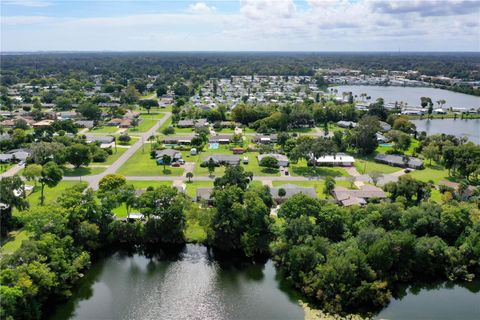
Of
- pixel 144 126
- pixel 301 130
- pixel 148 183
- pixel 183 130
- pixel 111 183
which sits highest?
pixel 111 183

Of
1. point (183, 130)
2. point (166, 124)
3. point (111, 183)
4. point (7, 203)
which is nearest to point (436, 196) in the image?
point (111, 183)

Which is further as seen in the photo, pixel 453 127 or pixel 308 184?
pixel 453 127

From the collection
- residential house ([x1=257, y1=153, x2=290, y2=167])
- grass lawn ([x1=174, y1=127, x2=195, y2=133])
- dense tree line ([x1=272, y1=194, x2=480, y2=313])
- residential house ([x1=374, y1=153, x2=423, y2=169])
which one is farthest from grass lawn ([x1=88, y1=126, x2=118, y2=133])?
dense tree line ([x1=272, y1=194, x2=480, y2=313])

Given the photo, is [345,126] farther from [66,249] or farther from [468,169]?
[66,249]

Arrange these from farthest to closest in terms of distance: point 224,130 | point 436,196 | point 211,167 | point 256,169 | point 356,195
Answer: point 224,130
point 256,169
point 211,167
point 436,196
point 356,195

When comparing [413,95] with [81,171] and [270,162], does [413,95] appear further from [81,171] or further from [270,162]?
[81,171]
